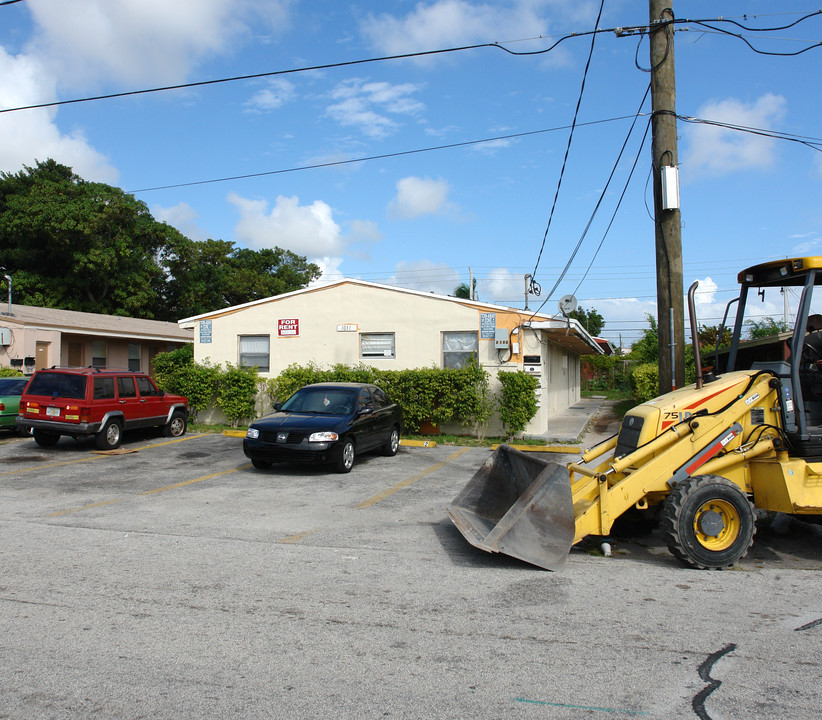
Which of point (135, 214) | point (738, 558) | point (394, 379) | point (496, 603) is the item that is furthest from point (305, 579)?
point (135, 214)

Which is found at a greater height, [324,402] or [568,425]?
[324,402]

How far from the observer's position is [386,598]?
209 inches

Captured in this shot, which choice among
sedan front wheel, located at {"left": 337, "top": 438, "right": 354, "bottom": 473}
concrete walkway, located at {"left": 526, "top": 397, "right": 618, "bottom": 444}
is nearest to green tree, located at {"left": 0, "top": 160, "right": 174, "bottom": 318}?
concrete walkway, located at {"left": 526, "top": 397, "right": 618, "bottom": 444}

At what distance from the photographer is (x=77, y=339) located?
26.1 m

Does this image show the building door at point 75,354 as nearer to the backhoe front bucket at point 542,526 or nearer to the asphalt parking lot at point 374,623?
the asphalt parking lot at point 374,623

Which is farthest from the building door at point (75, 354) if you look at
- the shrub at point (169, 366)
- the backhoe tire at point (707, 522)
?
the backhoe tire at point (707, 522)

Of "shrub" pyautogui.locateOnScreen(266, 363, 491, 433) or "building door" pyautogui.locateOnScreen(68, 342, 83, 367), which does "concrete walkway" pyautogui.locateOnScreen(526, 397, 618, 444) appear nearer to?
"shrub" pyautogui.locateOnScreen(266, 363, 491, 433)

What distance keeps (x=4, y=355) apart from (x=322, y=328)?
457 inches

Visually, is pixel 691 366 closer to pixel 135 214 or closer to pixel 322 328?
pixel 322 328

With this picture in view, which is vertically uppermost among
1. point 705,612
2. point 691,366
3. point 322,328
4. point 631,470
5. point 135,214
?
point 135,214

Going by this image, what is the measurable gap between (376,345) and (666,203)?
10.5 metres

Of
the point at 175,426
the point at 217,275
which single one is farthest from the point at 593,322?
the point at 175,426

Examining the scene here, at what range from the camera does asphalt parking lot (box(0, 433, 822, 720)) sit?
3.63 metres

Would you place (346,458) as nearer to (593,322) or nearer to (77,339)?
(77,339)
